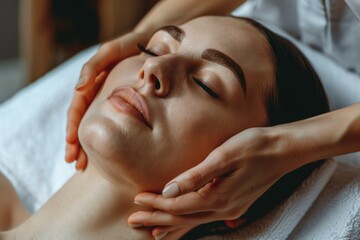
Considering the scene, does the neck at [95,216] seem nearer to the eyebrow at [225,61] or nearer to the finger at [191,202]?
the finger at [191,202]

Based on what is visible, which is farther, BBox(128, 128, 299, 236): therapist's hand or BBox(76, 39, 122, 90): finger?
BBox(76, 39, 122, 90): finger

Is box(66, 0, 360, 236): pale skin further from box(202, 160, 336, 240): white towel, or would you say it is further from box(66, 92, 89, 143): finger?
box(66, 92, 89, 143): finger

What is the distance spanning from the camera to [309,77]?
1.13 meters

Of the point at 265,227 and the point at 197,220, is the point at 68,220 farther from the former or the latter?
the point at 265,227

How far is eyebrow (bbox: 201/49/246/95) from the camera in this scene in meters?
1.04

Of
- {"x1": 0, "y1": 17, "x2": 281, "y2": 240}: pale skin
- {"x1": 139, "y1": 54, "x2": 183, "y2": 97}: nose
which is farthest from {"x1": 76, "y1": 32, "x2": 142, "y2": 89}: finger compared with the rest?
{"x1": 139, "y1": 54, "x2": 183, "y2": 97}: nose

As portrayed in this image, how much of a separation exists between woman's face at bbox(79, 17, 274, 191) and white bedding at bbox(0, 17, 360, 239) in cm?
21

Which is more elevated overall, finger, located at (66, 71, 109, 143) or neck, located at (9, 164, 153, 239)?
finger, located at (66, 71, 109, 143)

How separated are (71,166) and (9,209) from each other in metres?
0.18

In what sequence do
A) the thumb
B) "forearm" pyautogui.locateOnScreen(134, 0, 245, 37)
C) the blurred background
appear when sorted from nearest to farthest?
1. the thumb
2. "forearm" pyautogui.locateOnScreen(134, 0, 245, 37)
3. the blurred background

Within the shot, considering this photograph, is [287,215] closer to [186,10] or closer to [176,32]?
[176,32]

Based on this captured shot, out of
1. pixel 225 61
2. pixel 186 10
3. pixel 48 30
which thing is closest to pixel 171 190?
pixel 225 61

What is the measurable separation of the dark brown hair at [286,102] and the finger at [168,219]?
0.13 metres

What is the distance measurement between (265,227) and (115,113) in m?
0.39
